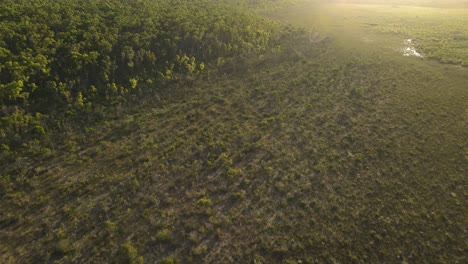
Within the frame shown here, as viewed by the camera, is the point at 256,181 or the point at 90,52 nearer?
the point at 256,181

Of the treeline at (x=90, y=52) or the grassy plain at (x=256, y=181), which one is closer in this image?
the grassy plain at (x=256, y=181)

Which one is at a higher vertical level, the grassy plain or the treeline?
the treeline

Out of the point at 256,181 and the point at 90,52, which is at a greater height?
the point at 90,52

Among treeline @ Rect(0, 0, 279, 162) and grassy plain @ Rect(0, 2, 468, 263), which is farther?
treeline @ Rect(0, 0, 279, 162)

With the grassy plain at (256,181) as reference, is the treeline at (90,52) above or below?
above
